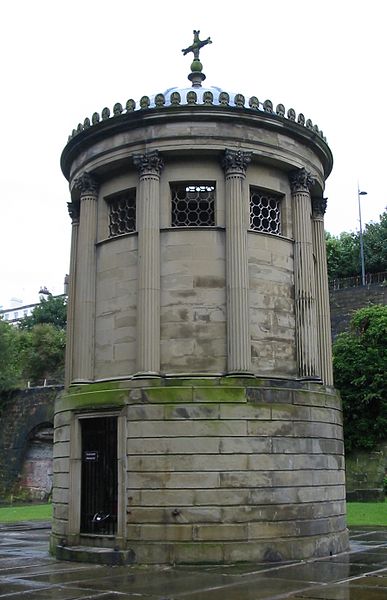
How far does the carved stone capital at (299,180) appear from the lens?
18.5m

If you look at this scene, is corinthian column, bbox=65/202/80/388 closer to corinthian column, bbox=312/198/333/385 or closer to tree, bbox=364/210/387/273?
corinthian column, bbox=312/198/333/385

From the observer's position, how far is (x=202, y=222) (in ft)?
58.3

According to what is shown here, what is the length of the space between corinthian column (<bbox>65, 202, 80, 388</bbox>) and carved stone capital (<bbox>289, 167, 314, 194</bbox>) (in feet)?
19.5

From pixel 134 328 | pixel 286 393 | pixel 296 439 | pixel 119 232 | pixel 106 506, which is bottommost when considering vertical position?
pixel 106 506

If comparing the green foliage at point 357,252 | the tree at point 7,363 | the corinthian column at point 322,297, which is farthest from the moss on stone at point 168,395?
the green foliage at point 357,252

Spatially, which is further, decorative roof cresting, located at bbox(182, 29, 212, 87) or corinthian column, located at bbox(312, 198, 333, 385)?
decorative roof cresting, located at bbox(182, 29, 212, 87)

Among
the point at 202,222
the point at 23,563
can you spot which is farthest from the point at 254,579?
the point at 202,222

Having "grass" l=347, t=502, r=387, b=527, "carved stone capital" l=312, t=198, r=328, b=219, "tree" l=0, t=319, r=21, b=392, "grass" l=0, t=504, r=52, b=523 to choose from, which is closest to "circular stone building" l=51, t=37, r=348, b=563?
"carved stone capital" l=312, t=198, r=328, b=219

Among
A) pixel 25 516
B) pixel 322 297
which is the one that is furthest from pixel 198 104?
pixel 25 516

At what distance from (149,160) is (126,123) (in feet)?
3.81

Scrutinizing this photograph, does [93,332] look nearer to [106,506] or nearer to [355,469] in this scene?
[106,506]

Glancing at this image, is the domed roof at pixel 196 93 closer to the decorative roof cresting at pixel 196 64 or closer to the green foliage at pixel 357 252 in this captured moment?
the decorative roof cresting at pixel 196 64

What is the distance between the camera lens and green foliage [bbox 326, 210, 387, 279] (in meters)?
65.2

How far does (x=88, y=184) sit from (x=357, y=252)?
5223cm
